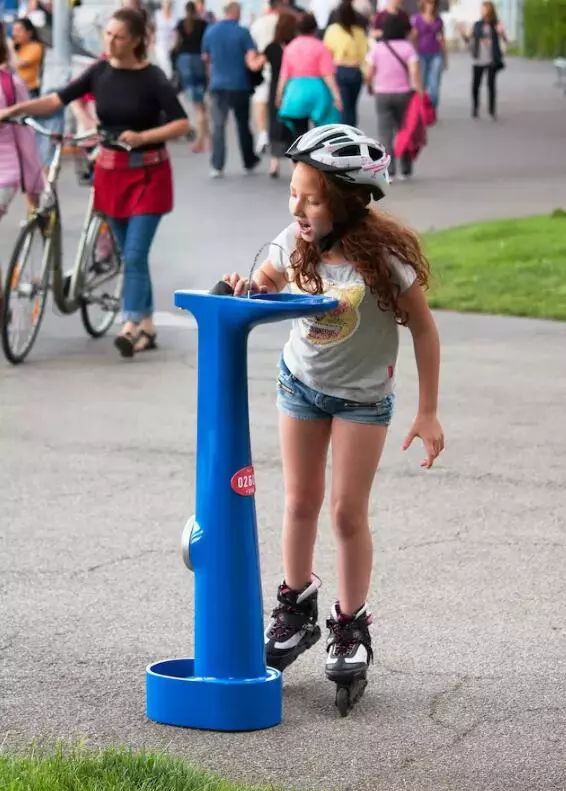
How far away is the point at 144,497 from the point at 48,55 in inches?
676

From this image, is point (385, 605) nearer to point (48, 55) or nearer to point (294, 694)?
point (294, 694)

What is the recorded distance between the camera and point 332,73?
1950cm

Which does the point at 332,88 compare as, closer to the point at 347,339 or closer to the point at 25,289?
the point at 25,289

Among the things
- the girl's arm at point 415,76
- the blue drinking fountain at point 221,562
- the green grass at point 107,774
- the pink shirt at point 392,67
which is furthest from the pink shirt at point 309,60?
the green grass at point 107,774

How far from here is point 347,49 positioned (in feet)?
70.9

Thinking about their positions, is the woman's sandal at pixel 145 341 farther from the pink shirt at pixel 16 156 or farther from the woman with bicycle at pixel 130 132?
the pink shirt at pixel 16 156

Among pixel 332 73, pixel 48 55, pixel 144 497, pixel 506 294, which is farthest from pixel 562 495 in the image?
pixel 48 55

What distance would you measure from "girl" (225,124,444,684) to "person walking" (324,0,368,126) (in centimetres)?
1738

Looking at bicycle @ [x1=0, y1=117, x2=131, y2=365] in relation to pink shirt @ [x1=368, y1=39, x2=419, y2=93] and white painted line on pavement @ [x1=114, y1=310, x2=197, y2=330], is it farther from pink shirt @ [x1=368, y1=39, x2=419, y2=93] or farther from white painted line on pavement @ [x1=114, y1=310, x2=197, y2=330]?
pink shirt @ [x1=368, y1=39, x2=419, y2=93]

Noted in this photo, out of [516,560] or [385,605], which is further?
[516,560]

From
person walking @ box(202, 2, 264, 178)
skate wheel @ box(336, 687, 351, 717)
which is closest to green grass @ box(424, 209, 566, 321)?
person walking @ box(202, 2, 264, 178)

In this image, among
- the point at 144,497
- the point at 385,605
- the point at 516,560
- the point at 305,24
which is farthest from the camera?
the point at 305,24

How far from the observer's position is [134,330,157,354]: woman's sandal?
10.4 m

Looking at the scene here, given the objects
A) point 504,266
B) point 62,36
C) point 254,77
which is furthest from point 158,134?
point 62,36
